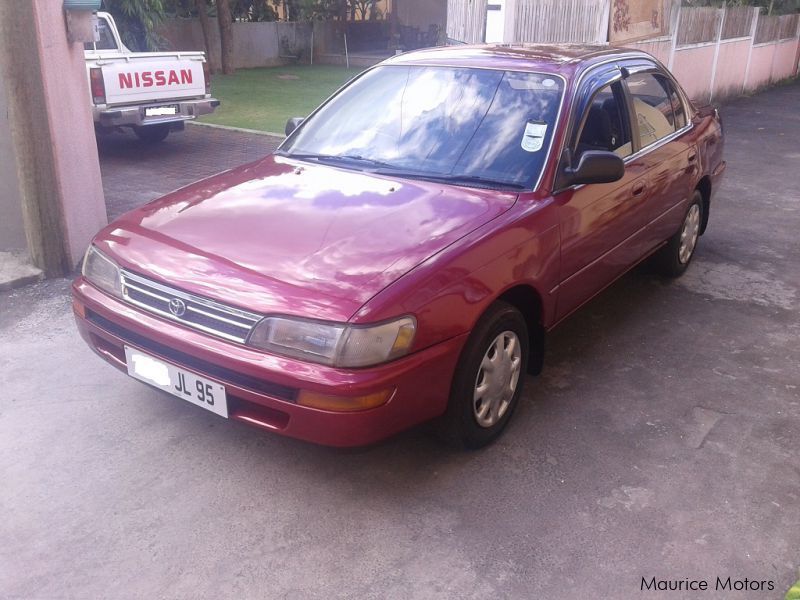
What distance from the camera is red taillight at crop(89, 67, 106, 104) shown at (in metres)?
8.40

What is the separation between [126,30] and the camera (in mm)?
15844

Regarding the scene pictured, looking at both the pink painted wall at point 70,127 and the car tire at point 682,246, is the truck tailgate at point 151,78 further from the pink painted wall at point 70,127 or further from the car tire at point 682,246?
the car tire at point 682,246

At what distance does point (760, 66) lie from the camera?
58.6 feet

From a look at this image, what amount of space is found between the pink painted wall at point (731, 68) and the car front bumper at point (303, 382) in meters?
14.4

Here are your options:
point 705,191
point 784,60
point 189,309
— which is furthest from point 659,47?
point 189,309

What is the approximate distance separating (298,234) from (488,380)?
1035 mm

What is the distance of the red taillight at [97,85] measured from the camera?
8398mm

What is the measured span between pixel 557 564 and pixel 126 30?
15.9 metres

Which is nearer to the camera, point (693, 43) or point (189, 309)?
point (189, 309)

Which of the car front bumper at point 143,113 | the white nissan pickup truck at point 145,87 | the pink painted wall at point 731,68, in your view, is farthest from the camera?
the pink painted wall at point 731,68

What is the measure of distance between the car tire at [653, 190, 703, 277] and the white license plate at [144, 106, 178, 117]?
20.8ft

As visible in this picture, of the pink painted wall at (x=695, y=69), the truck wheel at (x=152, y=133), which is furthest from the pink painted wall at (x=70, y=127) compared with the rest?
the pink painted wall at (x=695, y=69)

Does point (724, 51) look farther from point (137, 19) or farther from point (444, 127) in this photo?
point (444, 127)

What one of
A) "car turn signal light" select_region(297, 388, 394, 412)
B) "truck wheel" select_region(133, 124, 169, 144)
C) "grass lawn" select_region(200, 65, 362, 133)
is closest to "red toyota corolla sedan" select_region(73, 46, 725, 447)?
"car turn signal light" select_region(297, 388, 394, 412)
